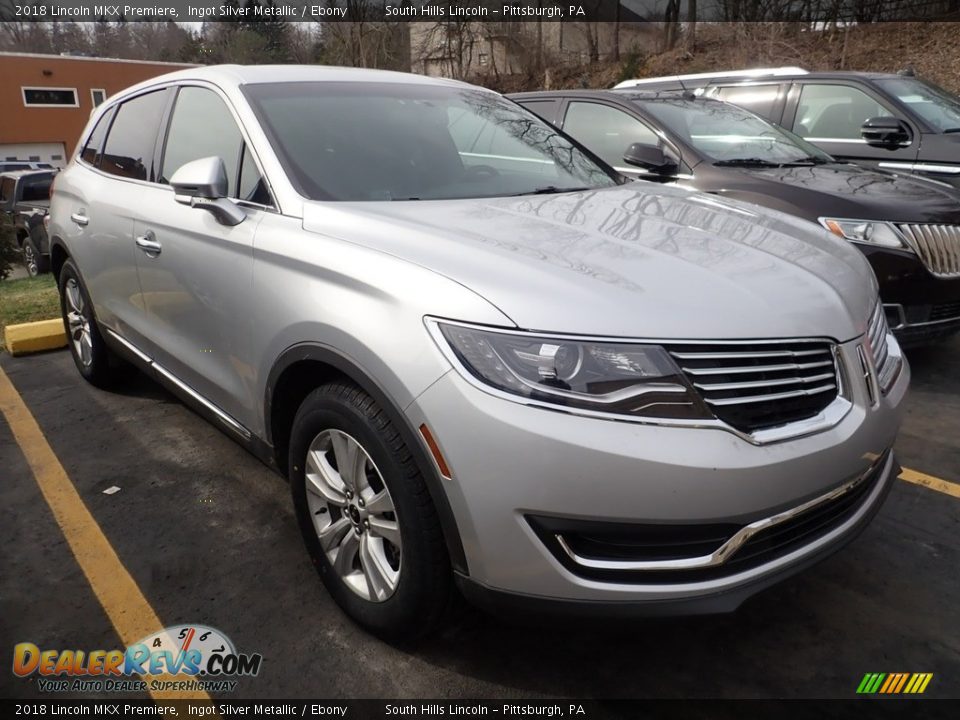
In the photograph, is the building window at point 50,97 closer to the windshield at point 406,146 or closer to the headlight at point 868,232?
the windshield at point 406,146

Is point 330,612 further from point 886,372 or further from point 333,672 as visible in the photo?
point 886,372

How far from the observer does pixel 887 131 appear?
19.9 feet

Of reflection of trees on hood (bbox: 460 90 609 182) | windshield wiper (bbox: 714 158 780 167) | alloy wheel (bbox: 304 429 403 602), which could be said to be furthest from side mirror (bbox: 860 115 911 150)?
alloy wheel (bbox: 304 429 403 602)

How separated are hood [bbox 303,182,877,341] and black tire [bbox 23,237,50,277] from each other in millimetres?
11740

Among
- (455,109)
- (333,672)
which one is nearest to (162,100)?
(455,109)

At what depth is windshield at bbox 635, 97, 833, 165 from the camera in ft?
17.0

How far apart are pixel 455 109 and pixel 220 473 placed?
78.7 inches

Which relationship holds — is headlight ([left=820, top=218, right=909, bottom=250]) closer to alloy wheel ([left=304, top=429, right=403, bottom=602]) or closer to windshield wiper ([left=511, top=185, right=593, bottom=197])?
windshield wiper ([left=511, top=185, right=593, bottom=197])

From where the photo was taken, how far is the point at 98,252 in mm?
3865

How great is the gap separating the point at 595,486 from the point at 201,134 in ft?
7.86

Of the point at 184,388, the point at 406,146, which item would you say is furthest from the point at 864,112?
the point at 184,388

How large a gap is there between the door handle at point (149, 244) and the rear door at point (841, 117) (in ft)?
18.5

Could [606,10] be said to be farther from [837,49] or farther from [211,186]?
[211,186]

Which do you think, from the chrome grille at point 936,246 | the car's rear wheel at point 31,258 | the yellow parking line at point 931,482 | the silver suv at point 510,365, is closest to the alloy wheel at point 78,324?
the silver suv at point 510,365
